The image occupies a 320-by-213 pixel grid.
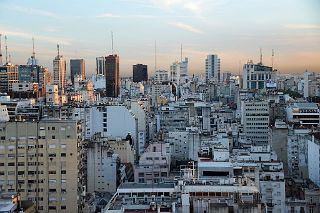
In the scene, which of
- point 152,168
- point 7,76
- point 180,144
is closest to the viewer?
point 152,168

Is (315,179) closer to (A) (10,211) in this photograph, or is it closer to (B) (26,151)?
(B) (26,151)

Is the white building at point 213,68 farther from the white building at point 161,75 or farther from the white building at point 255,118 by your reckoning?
the white building at point 255,118

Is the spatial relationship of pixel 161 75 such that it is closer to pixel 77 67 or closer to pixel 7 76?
pixel 77 67

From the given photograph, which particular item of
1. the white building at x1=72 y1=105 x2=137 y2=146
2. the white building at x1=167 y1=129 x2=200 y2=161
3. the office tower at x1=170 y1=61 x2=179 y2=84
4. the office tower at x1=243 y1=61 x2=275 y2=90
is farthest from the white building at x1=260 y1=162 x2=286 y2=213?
the office tower at x1=170 y1=61 x2=179 y2=84

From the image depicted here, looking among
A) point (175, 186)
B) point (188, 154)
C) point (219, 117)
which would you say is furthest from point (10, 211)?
point (219, 117)

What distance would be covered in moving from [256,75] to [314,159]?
56.1 feet

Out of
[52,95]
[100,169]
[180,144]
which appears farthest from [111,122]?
[52,95]

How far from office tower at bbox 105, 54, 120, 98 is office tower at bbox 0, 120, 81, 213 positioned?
27.3 m

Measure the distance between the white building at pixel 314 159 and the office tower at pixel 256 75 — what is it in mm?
16369

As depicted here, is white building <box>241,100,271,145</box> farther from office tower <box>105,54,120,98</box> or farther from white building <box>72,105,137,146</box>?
office tower <box>105,54,120,98</box>

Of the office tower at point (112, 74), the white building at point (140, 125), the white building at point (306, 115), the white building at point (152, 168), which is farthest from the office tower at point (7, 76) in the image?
the white building at point (152, 168)

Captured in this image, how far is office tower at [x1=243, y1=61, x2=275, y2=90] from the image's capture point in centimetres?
2848

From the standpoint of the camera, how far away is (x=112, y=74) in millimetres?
37125

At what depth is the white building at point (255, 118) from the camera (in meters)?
17.2
